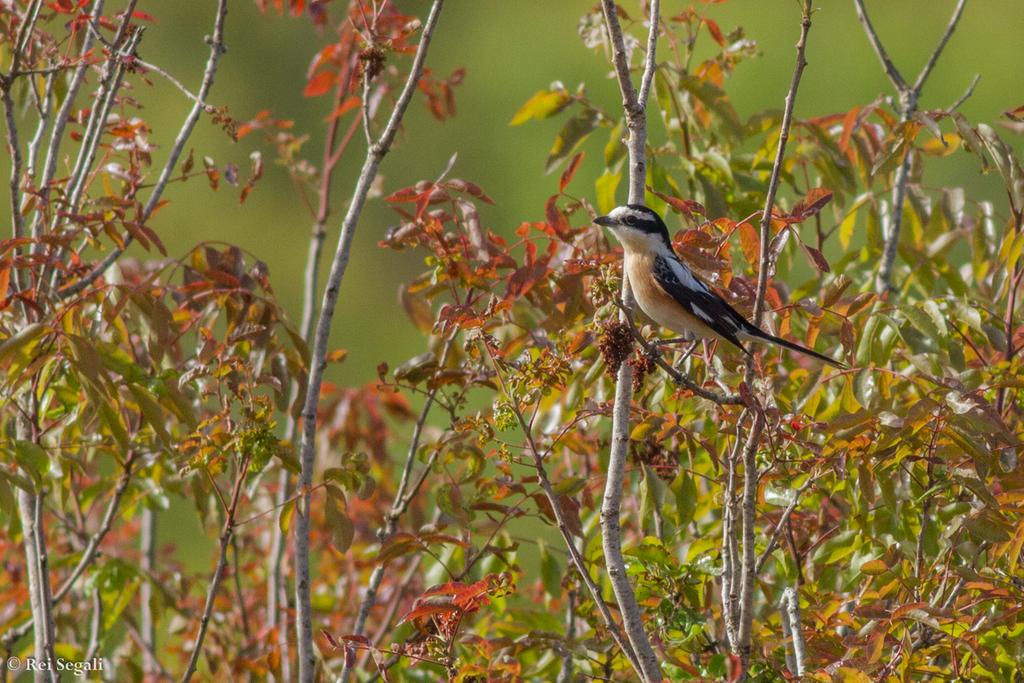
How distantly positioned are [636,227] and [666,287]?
0.36 meters

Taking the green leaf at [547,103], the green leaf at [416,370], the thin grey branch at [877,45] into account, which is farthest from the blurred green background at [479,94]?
the green leaf at [416,370]

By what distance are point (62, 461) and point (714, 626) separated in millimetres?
2200

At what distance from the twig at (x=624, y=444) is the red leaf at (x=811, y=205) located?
425 mm

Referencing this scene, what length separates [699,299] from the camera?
3918 mm

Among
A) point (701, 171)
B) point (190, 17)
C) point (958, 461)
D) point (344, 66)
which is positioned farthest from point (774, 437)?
point (190, 17)

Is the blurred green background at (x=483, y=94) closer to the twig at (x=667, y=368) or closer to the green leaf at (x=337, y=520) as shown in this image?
the green leaf at (x=337, y=520)

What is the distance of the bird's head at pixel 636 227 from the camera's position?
3.68 metres

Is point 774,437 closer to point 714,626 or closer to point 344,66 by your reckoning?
point 714,626

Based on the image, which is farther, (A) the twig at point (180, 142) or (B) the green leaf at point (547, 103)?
(B) the green leaf at point (547, 103)

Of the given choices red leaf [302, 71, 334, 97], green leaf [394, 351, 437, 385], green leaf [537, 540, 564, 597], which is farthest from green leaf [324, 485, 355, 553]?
red leaf [302, 71, 334, 97]

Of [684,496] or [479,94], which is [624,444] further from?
[479,94]

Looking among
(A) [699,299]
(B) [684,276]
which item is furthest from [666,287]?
(A) [699,299]

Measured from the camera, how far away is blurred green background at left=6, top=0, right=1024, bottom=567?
7.53m

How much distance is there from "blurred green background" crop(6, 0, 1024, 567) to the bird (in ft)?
9.76
